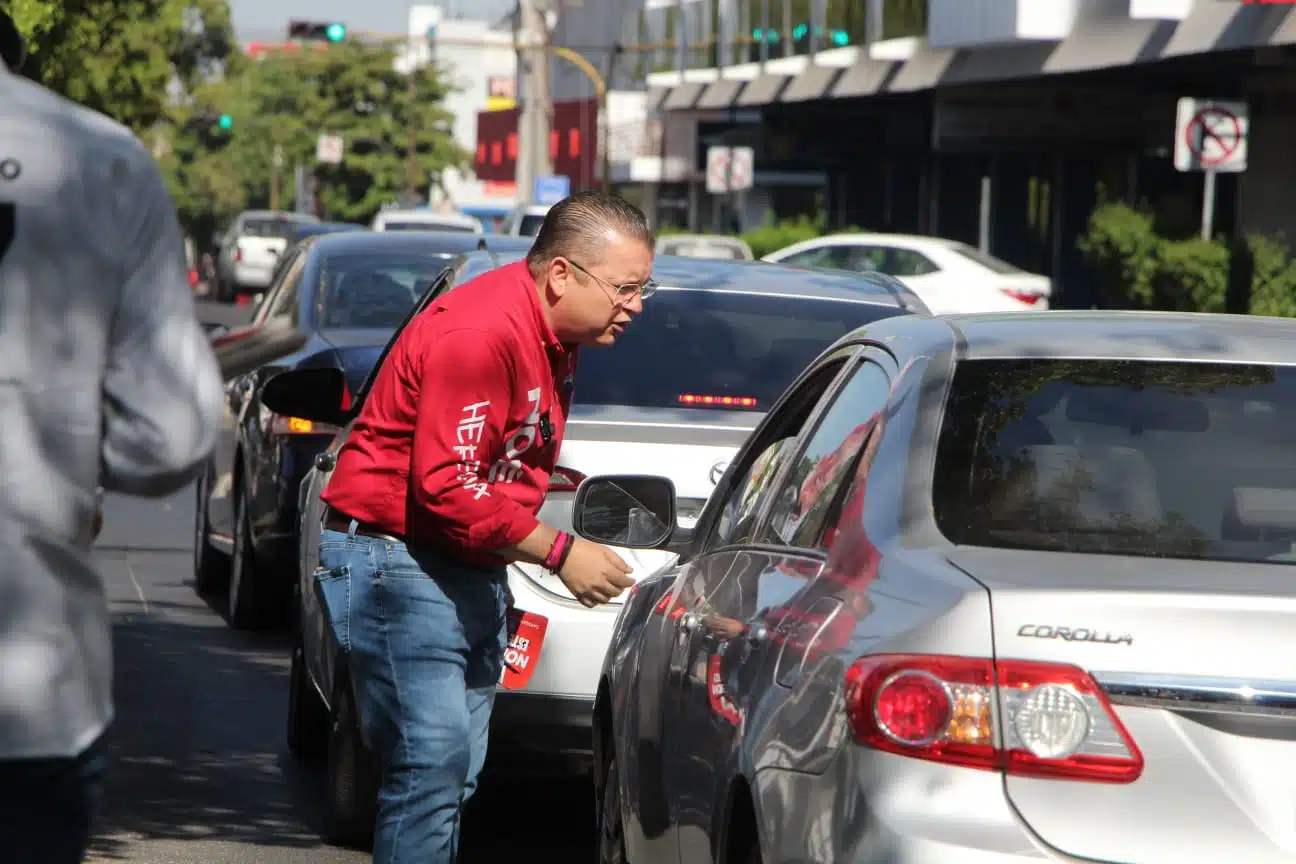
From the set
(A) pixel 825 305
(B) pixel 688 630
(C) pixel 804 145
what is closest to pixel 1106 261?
(C) pixel 804 145

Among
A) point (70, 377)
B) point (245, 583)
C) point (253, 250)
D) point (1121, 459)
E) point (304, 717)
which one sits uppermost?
point (70, 377)

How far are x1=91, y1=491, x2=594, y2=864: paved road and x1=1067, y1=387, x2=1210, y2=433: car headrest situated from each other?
3.17 m

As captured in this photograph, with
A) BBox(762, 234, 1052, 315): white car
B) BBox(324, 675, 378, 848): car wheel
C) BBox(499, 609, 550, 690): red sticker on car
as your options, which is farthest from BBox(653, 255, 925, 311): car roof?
BBox(762, 234, 1052, 315): white car

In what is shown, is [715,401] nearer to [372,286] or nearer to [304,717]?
[304,717]

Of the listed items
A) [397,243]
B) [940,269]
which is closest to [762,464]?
[397,243]

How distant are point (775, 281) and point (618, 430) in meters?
1.40

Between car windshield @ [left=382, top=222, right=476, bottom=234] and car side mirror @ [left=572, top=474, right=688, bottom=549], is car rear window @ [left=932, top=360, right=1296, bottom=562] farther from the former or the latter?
car windshield @ [left=382, top=222, right=476, bottom=234]

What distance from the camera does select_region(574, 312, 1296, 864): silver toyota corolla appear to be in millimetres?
3129

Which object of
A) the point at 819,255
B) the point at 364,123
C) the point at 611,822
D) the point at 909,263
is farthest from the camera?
the point at 364,123

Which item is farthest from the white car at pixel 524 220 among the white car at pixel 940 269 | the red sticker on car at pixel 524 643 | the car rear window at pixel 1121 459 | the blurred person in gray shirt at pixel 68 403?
the blurred person in gray shirt at pixel 68 403

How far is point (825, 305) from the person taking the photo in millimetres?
7371

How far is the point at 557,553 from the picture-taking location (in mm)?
4664

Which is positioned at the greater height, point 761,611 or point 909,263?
point 761,611

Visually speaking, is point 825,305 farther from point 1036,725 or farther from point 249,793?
point 1036,725
